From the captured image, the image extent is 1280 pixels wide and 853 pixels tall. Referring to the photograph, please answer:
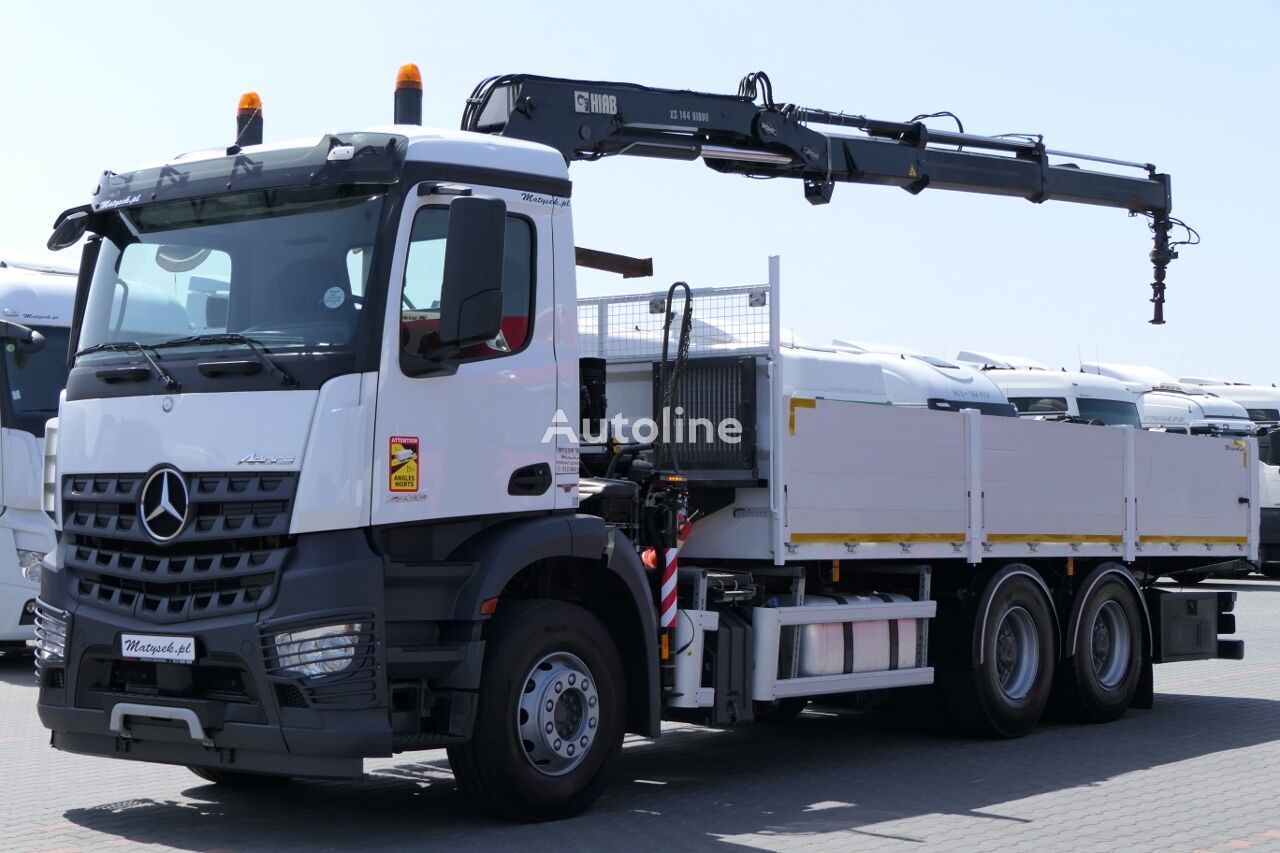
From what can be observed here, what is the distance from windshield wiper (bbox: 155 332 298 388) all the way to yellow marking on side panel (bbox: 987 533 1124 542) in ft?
18.9

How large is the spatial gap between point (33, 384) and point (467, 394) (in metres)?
7.99

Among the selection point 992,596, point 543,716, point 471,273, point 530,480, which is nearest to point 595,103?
point 530,480

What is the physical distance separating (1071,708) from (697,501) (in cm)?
409

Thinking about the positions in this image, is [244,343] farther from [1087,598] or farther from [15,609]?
[15,609]

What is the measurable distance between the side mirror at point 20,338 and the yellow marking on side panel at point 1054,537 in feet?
25.7

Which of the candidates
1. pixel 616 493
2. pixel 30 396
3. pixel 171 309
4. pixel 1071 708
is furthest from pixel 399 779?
pixel 30 396

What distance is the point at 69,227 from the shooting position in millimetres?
8328

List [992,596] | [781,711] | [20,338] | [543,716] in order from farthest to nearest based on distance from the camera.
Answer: [20,338] < [781,711] < [992,596] < [543,716]

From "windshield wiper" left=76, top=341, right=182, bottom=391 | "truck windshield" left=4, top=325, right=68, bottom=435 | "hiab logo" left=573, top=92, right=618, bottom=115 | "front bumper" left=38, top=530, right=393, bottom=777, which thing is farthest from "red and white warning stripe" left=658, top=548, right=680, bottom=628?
"truck windshield" left=4, top=325, right=68, bottom=435

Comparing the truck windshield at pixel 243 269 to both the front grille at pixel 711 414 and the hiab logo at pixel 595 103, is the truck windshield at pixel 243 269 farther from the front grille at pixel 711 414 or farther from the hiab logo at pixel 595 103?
the hiab logo at pixel 595 103

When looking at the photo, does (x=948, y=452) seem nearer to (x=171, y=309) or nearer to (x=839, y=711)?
(x=839, y=711)

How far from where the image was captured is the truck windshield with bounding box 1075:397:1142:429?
26141mm

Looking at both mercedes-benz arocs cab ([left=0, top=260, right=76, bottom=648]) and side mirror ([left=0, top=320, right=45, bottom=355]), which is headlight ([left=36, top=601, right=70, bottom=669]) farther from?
mercedes-benz arocs cab ([left=0, top=260, right=76, bottom=648])

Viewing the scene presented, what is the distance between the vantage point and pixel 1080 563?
12.6 metres
